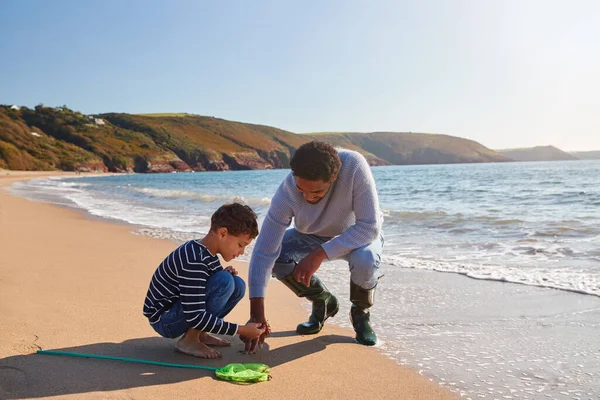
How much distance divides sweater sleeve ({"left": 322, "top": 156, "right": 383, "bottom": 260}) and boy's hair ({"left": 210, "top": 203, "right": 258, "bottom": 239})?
0.53 metres

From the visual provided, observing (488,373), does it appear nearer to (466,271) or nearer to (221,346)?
(221,346)

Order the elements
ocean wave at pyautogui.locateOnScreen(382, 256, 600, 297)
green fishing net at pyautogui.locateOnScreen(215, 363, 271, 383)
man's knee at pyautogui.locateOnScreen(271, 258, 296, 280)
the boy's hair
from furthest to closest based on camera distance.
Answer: ocean wave at pyautogui.locateOnScreen(382, 256, 600, 297) → man's knee at pyautogui.locateOnScreen(271, 258, 296, 280) → the boy's hair → green fishing net at pyautogui.locateOnScreen(215, 363, 271, 383)

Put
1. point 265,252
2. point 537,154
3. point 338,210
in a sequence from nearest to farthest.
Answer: point 265,252
point 338,210
point 537,154

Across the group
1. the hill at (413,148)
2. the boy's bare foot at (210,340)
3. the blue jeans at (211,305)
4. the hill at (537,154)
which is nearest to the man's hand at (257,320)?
the blue jeans at (211,305)

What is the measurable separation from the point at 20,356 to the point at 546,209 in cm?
1134

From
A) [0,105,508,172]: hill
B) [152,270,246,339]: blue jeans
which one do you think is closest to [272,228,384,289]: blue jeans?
[152,270,246,339]: blue jeans

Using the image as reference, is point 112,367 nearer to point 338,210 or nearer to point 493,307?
point 338,210

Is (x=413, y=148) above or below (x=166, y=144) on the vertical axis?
above

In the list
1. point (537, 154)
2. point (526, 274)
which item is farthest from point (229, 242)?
point (537, 154)

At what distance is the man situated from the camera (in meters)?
2.73

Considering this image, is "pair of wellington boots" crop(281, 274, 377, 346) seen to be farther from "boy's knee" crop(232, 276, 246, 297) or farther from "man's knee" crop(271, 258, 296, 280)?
"boy's knee" crop(232, 276, 246, 297)

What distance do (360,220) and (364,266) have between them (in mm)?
284

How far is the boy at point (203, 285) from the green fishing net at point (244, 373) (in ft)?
0.54

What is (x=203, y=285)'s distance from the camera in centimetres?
258
